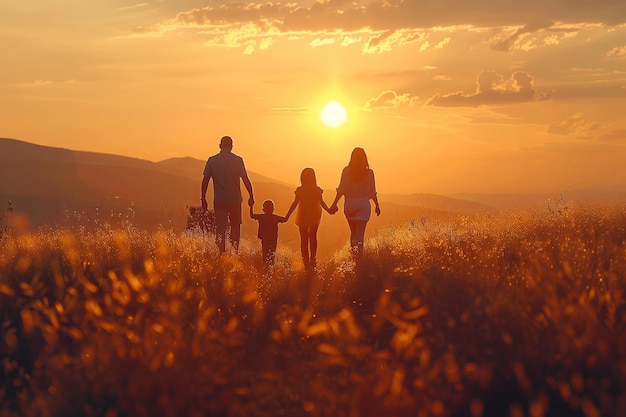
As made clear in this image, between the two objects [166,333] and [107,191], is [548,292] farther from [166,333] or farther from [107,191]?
[107,191]

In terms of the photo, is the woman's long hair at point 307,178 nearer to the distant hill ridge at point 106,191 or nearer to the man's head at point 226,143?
the man's head at point 226,143

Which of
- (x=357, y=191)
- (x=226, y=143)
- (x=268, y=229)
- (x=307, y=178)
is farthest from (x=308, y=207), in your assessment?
(x=226, y=143)

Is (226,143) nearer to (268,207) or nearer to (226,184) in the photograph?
(226,184)

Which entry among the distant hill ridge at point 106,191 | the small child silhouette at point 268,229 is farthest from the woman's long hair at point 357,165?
the distant hill ridge at point 106,191

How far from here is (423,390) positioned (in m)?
6.59

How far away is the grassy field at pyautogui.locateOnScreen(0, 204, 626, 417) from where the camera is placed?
643cm

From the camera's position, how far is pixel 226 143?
52.3ft

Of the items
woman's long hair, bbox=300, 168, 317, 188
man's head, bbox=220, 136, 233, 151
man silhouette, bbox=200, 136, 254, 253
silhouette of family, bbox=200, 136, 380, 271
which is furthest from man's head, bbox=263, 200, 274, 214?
man's head, bbox=220, 136, 233, 151

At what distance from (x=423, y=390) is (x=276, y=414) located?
4.00 feet

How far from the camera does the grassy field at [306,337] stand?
21.1ft

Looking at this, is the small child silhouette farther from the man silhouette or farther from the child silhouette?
the child silhouette

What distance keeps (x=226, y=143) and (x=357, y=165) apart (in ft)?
8.63

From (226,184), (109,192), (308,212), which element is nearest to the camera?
(308,212)

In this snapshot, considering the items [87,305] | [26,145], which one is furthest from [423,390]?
[26,145]
